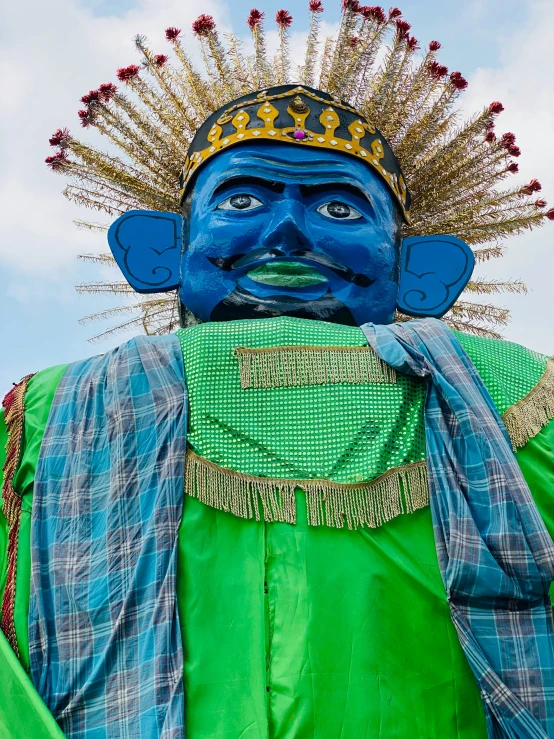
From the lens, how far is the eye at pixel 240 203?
3822 millimetres

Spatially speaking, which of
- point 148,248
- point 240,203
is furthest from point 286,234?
point 148,248

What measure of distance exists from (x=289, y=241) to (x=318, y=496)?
1288 mm

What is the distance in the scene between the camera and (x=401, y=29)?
4.46 meters

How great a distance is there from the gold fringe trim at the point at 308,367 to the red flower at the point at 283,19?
225 cm

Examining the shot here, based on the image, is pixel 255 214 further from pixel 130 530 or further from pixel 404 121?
pixel 130 530

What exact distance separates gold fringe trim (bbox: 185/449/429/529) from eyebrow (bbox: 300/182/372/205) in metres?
1.47

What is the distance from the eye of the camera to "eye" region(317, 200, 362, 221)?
12.5 ft

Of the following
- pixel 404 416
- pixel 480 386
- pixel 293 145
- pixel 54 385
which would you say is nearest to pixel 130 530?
pixel 54 385

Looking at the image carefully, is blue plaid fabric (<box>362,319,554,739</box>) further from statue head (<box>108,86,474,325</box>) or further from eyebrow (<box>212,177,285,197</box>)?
eyebrow (<box>212,177,285,197</box>)

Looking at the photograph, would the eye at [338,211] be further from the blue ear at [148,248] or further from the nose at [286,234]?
the blue ear at [148,248]

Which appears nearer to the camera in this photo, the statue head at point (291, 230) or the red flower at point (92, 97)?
the statue head at point (291, 230)

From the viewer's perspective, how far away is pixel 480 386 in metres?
2.89

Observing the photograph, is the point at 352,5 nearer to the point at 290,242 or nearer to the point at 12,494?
the point at 290,242

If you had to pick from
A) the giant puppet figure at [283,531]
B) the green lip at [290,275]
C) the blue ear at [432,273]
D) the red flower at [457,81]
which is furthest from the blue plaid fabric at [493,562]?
→ the red flower at [457,81]
